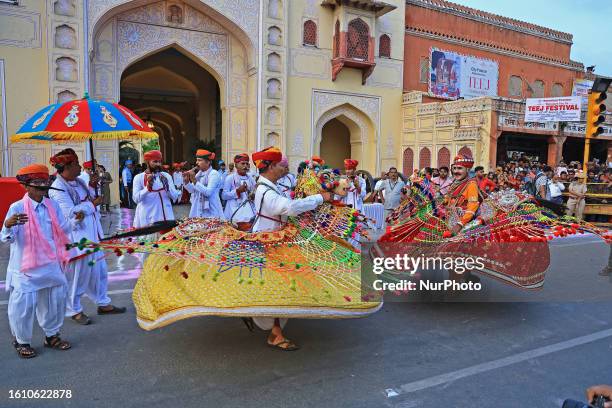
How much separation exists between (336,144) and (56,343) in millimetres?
18353

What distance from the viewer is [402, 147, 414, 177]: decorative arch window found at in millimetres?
19266

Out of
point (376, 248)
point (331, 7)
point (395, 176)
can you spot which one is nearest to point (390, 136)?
point (331, 7)

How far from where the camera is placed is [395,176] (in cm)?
1170

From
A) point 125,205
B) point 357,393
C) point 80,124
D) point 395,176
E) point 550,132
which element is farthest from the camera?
point 550,132

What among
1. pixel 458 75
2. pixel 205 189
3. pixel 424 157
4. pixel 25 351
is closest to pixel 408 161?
pixel 424 157

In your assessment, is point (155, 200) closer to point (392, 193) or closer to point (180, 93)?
point (392, 193)

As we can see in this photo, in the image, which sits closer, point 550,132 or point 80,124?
point 80,124

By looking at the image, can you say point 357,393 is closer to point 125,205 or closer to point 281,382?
point 281,382

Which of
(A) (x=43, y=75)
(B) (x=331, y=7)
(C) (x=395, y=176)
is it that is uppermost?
(B) (x=331, y=7)

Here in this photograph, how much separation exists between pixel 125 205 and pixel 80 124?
1144cm

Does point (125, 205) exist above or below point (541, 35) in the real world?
below

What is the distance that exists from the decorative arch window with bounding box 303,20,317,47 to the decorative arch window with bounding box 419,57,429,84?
4962 millimetres

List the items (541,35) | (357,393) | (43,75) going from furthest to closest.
Answer: (541,35)
(43,75)
(357,393)

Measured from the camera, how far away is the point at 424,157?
736 inches
